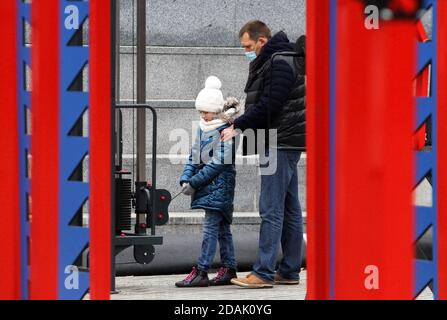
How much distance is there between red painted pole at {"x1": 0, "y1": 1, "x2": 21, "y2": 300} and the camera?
9.35ft

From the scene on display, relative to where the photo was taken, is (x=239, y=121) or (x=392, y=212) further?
(x=239, y=121)

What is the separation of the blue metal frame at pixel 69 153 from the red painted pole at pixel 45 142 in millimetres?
17

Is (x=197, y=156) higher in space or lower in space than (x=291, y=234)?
higher

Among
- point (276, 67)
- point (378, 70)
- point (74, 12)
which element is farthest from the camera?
point (276, 67)

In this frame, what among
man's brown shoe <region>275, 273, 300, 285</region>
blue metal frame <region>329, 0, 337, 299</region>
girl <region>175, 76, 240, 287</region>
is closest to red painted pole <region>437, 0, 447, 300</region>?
blue metal frame <region>329, 0, 337, 299</region>

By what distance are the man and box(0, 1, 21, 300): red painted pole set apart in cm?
491

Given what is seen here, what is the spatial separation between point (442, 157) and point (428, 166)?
37mm

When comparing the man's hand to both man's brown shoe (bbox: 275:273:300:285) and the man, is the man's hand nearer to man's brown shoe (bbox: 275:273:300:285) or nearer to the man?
the man

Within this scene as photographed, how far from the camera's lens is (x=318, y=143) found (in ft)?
8.75

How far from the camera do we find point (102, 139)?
2.79 metres

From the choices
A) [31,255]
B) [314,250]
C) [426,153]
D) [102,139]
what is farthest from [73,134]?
[426,153]

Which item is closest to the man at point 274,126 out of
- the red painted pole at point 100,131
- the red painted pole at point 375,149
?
the red painted pole at point 100,131

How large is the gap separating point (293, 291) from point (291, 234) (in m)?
0.49

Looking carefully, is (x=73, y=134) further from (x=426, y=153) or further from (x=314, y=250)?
(x=426, y=153)
